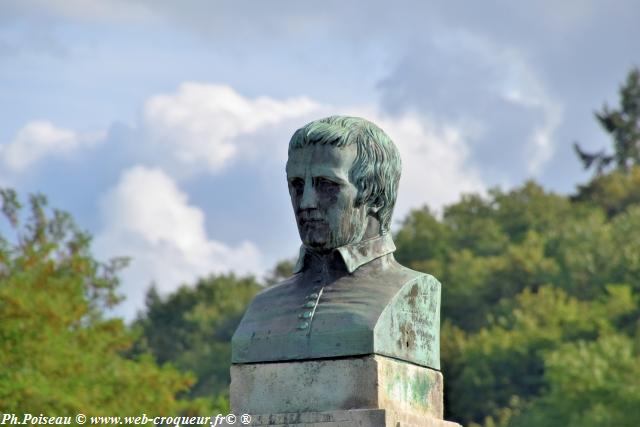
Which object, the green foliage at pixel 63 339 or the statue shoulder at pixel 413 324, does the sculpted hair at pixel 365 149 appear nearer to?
the statue shoulder at pixel 413 324

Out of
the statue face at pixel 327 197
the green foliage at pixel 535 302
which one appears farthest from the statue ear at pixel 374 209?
the green foliage at pixel 535 302

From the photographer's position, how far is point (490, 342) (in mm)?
75250

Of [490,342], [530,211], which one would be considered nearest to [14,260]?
[490,342]

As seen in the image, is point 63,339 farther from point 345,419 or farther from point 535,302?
point 535,302

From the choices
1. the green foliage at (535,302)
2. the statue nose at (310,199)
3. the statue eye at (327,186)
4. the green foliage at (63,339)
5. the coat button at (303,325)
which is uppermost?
the green foliage at (535,302)

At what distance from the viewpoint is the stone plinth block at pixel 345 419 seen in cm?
1530

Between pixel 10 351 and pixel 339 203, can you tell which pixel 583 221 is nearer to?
pixel 10 351

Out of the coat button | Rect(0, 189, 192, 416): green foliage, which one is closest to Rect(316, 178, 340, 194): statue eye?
the coat button

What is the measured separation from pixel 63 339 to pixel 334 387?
69.0 feet

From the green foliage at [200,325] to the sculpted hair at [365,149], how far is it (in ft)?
203

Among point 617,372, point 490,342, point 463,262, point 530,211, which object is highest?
point 530,211

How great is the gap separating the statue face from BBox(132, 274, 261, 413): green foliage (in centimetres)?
6187

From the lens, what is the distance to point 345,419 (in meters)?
15.4

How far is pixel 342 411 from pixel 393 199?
1.70 meters
